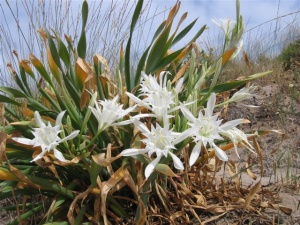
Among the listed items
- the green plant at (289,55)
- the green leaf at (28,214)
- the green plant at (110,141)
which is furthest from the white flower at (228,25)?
the green plant at (289,55)

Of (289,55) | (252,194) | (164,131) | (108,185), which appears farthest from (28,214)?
(289,55)

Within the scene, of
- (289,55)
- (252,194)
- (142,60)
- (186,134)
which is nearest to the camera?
(186,134)

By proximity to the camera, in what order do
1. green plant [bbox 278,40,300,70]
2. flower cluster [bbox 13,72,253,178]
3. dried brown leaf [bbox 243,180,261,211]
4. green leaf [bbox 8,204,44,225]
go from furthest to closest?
green plant [bbox 278,40,300,70] → green leaf [bbox 8,204,44,225] → dried brown leaf [bbox 243,180,261,211] → flower cluster [bbox 13,72,253,178]

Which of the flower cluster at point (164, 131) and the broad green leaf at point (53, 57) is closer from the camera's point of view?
the flower cluster at point (164, 131)

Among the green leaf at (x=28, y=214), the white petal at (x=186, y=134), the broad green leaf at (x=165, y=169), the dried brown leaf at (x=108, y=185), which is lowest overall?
the green leaf at (x=28, y=214)

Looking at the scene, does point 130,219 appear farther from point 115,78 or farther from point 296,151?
point 296,151

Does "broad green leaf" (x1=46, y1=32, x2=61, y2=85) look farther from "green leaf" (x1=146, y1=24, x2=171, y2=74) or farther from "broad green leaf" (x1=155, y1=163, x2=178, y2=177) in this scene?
"broad green leaf" (x1=155, y1=163, x2=178, y2=177)

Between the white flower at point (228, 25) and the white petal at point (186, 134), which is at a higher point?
the white flower at point (228, 25)

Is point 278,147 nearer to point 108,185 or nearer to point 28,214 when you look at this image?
point 108,185

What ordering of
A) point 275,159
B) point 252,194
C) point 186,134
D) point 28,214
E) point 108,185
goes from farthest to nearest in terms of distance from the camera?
point 275,159
point 28,214
point 252,194
point 108,185
point 186,134

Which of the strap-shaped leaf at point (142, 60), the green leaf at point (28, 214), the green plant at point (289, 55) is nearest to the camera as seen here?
the green leaf at point (28, 214)

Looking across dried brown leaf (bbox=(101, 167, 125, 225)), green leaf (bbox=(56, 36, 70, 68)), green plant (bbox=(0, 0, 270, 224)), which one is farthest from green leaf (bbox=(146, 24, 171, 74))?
dried brown leaf (bbox=(101, 167, 125, 225))

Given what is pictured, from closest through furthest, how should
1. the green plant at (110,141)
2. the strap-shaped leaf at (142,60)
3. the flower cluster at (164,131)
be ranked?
the flower cluster at (164,131) < the green plant at (110,141) < the strap-shaped leaf at (142,60)

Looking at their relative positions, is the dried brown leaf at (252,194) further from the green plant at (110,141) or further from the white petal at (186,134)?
the white petal at (186,134)
